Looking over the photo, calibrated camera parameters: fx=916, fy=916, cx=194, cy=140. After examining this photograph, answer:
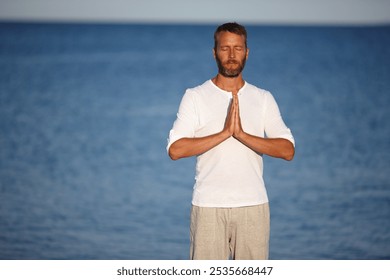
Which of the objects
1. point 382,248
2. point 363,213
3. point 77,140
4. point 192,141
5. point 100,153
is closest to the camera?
point 192,141

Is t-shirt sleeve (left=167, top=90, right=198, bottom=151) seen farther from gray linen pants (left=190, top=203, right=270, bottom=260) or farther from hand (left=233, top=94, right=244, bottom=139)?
gray linen pants (left=190, top=203, right=270, bottom=260)

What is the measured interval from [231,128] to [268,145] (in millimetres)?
187

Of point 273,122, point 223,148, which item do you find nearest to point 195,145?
point 223,148

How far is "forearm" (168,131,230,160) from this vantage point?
347 cm

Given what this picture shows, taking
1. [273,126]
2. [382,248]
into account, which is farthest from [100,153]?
[273,126]

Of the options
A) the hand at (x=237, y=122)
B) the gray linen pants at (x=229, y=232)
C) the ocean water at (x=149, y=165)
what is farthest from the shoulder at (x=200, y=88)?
the ocean water at (x=149, y=165)

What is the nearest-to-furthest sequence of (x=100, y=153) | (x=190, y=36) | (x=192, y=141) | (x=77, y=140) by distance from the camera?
(x=192, y=141) → (x=100, y=153) → (x=77, y=140) → (x=190, y=36)

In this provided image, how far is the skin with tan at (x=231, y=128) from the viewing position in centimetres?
346

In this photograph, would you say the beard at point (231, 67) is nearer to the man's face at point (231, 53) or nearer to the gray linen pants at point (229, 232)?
the man's face at point (231, 53)

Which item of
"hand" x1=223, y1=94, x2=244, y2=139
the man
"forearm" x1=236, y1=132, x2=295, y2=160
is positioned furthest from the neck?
"forearm" x1=236, y1=132, x2=295, y2=160

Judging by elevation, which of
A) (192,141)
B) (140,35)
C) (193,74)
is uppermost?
(140,35)

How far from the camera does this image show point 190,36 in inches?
1748

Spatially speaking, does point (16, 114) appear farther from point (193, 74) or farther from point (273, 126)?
point (273, 126)

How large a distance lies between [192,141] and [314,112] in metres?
12.8
